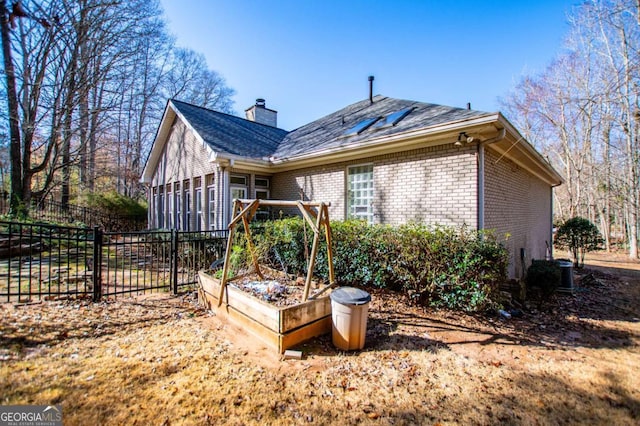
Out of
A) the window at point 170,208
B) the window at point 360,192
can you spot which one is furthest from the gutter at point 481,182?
the window at point 170,208

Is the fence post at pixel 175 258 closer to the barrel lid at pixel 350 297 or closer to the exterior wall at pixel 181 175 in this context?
the exterior wall at pixel 181 175

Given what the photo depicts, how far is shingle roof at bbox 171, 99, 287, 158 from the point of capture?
9.52 m

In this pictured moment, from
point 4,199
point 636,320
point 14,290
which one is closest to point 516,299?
point 636,320

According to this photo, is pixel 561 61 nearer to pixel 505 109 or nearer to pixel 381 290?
pixel 505 109

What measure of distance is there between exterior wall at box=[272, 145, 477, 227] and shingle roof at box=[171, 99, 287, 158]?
3600 millimetres

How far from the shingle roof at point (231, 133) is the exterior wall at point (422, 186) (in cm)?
360

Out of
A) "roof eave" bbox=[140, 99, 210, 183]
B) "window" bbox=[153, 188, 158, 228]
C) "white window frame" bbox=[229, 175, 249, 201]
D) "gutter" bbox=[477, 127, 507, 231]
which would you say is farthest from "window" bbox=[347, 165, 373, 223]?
"window" bbox=[153, 188, 158, 228]

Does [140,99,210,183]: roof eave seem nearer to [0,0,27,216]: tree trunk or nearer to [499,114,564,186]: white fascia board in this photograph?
[0,0,27,216]: tree trunk

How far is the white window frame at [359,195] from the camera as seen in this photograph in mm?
7762

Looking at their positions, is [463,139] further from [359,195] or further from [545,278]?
[545,278]

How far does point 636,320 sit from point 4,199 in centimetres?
2315

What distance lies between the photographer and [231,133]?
11078 mm

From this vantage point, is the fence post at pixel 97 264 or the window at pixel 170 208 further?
the window at pixel 170 208

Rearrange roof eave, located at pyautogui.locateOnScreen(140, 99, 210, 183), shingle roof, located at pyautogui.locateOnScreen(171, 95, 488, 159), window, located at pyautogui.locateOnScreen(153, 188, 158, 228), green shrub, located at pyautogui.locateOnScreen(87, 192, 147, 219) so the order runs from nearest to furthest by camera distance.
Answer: shingle roof, located at pyautogui.locateOnScreen(171, 95, 488, 159) < roof eave, located at pyautogui.locateOnScreen(140, 99, 210, 183) < window, located at pyautogui.locateOnScreen(153, 188, 158, 228) < green shrub, located at pyautogui.locateOnScreen(87, 192, 147, 219)
